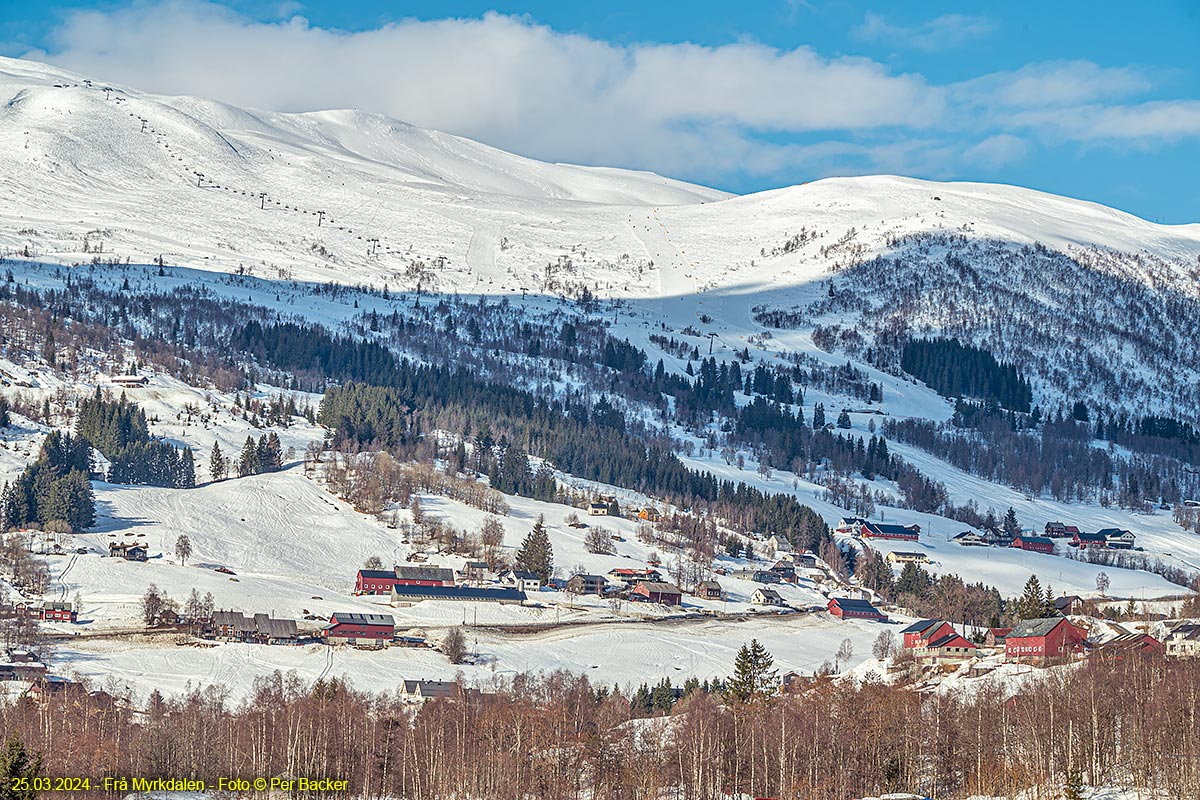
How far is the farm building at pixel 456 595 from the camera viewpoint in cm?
13200

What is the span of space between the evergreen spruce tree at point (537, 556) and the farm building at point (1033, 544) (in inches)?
2660

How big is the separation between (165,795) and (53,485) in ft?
269

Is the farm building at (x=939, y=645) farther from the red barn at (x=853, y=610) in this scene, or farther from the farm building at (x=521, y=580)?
the farm building at (x=521, y=580)

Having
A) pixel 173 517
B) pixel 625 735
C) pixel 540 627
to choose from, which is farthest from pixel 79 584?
pixel 625 735

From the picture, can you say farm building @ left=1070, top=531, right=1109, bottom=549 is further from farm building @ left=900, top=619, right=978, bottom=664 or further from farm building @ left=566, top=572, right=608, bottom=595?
farm building @ left=900, top=619, right=978, bottom=664

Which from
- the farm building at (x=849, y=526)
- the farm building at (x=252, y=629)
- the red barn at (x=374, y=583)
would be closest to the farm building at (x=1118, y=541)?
the farm building at (x=849, y=526)

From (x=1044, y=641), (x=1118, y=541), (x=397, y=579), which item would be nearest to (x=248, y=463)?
(x=397, y=579)

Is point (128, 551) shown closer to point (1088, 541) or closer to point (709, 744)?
point (709, 744)

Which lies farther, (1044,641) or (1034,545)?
(1034,545)

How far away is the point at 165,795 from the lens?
63.8 metres

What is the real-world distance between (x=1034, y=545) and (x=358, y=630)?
10039 centimetres

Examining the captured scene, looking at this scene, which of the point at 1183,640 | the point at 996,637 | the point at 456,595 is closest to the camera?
the point at 1183,640

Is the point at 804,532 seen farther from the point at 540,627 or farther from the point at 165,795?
the point at 165,795

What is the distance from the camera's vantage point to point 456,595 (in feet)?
435
